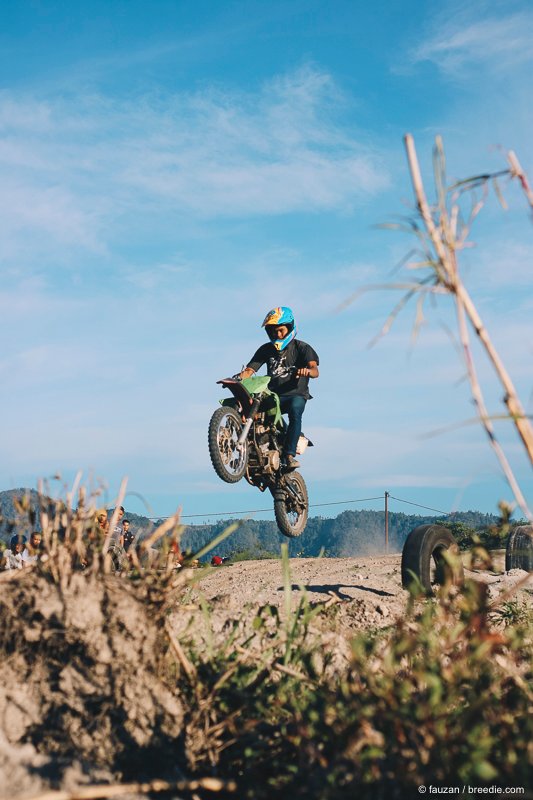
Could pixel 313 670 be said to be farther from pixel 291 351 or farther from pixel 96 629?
pixel 291 351

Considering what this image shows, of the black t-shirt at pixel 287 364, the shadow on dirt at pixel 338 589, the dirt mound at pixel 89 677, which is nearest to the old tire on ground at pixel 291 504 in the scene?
the black t-shirt at pixel 287 364

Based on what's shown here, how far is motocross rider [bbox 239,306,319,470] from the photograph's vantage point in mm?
11156

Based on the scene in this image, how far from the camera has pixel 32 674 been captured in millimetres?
2939

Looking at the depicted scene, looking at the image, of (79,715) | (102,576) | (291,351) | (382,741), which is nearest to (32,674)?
(79,715)

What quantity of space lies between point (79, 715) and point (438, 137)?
2535mm

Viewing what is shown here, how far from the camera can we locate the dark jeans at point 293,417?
11133mm

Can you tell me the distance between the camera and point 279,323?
36.6ft

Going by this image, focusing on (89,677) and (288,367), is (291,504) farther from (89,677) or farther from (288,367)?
(89,677)

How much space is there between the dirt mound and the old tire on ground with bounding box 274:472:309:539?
882 cm

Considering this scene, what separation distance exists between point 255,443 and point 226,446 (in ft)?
2.57

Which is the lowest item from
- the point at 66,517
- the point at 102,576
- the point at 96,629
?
the point at 96,629

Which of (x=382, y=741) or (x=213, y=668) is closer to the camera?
(x=382, y=741)

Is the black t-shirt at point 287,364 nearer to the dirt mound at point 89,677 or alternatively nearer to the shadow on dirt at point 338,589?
the shadow on dirt at point 338,589

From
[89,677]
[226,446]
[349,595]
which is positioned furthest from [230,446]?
[89,677]
